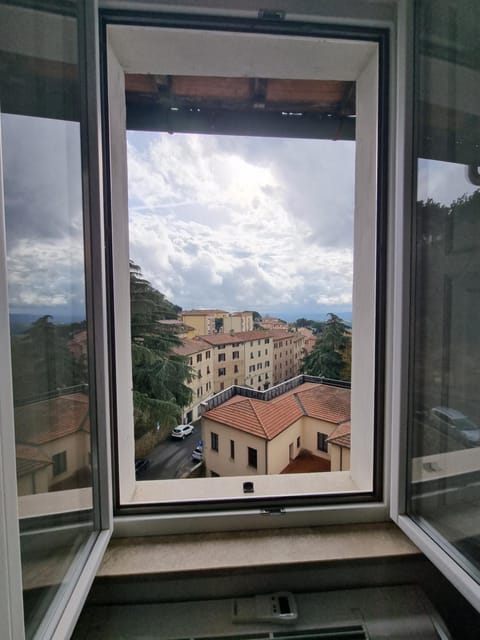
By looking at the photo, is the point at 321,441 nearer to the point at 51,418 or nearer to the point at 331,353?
the point at 331,353

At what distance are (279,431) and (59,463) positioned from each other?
73cm

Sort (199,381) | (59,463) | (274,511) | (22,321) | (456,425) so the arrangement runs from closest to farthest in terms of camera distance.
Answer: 1. (22,321)
2. (59,463)
3. (456,425)
4. (274,511)
5. (199,381)

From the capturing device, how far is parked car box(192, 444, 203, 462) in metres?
1.04

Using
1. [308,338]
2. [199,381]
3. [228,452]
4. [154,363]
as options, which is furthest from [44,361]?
[308,338]

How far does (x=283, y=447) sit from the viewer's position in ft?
3.47

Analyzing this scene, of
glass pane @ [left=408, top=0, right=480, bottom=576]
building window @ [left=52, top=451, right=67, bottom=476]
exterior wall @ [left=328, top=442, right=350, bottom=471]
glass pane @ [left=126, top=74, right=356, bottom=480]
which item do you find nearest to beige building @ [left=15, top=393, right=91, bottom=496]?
building window @ [left=52, top=451, right=67, bottom=476]

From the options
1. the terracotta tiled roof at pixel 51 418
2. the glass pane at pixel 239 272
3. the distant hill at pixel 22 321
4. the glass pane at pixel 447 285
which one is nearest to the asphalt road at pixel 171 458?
the glass pane at pixel 239 272

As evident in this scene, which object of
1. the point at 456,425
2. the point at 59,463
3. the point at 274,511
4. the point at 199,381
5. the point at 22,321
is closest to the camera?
the point at 22,321

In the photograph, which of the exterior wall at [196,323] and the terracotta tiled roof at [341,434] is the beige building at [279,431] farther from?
the exterior wall at [196,323]

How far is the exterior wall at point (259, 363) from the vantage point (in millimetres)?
1018

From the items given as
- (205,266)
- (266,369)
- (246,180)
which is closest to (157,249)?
(205,266)

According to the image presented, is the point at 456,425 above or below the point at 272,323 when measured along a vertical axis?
below

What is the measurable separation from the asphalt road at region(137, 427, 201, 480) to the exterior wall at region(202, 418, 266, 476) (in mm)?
55

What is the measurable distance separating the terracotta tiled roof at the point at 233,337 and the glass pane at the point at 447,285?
521 millimetres
